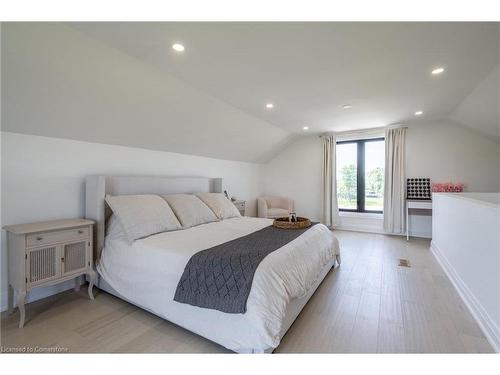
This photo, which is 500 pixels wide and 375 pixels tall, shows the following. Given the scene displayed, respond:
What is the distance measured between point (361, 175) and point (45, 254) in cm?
544

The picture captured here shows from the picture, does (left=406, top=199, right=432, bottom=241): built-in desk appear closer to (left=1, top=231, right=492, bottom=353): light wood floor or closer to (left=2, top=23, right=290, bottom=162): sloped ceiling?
(left=1, top=231, right=492, bottom=353): light wood floor

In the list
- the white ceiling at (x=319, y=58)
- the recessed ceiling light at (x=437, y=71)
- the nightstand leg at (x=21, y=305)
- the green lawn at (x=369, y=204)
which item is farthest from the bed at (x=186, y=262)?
the green lawn at (x=369, y=204)

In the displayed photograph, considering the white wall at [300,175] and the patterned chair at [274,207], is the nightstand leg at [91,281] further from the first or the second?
the white wall at [300,175]

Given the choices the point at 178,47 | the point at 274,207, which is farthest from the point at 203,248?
the point at 274,207

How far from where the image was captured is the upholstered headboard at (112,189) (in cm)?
228

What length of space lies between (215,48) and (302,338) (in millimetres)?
2374

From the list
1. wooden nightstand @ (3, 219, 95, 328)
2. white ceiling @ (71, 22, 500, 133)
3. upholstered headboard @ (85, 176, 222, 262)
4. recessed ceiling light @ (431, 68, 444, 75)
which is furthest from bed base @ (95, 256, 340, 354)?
recessed ceiling light @ (431, 68, 444, 75)

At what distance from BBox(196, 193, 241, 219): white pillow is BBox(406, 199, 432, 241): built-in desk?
3388 mm

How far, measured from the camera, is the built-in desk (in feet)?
13.6

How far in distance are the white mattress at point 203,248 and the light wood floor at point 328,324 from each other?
5.9 inches

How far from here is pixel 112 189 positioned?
2.54 m

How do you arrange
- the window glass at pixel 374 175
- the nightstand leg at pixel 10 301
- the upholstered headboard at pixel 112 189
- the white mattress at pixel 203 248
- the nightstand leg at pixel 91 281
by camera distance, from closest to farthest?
the white mattress at pixel 203 248, the nightstand leg at pixel 10 301, the nightstand leg at pixel 91 281, the upholstered headboard at pixel 112 189, the window glass at pixel 374 175

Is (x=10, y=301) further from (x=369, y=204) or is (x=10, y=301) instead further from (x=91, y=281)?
(x=369, y=204)

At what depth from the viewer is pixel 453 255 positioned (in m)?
2.63
